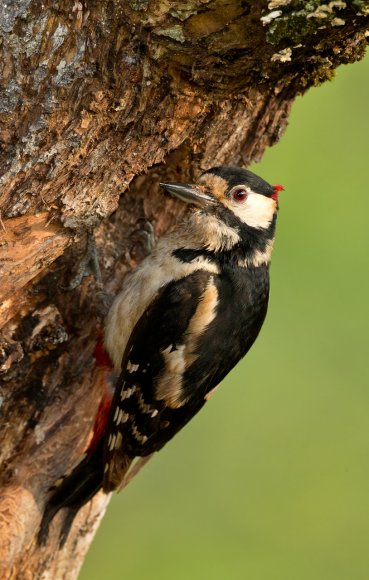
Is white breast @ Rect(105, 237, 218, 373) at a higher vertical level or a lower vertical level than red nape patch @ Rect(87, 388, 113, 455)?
higher

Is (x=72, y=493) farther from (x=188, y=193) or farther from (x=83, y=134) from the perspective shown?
(x=83, y=134)

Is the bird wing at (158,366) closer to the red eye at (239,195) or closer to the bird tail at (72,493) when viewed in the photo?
the bird tail at (72,493)

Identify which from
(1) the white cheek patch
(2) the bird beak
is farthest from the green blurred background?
(2) the bird beak

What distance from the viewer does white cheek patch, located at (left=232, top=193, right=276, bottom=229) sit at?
398cm

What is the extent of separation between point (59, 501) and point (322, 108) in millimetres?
3271

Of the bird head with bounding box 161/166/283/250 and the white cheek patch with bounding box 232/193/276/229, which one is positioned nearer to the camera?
the bird head with bounding box 161/166/283/250

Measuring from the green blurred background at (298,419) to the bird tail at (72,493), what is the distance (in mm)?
1689

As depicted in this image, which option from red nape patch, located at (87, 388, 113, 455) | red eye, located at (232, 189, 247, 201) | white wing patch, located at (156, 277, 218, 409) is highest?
red eye, located at (232, 189, 247, 201)

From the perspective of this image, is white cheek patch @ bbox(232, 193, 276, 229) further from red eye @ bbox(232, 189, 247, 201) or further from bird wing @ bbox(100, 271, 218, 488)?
bird wing @ bbox(100, 271, 218, 488)

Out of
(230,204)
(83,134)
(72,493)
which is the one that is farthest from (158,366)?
(83,134)

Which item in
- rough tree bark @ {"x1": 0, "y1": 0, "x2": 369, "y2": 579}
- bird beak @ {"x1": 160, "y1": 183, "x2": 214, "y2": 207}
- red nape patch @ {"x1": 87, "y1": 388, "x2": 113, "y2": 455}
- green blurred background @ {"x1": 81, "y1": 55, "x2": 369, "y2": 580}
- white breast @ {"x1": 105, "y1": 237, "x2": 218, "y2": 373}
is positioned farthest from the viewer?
green blurred background @ {"x1": 81, "y1": 55, "x2": 369, "y2": 580}

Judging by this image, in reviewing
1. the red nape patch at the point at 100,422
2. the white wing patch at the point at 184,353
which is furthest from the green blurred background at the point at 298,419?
the white wing patch at the point at 184,353

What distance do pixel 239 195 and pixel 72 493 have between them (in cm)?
147

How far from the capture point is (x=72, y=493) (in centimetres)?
385
